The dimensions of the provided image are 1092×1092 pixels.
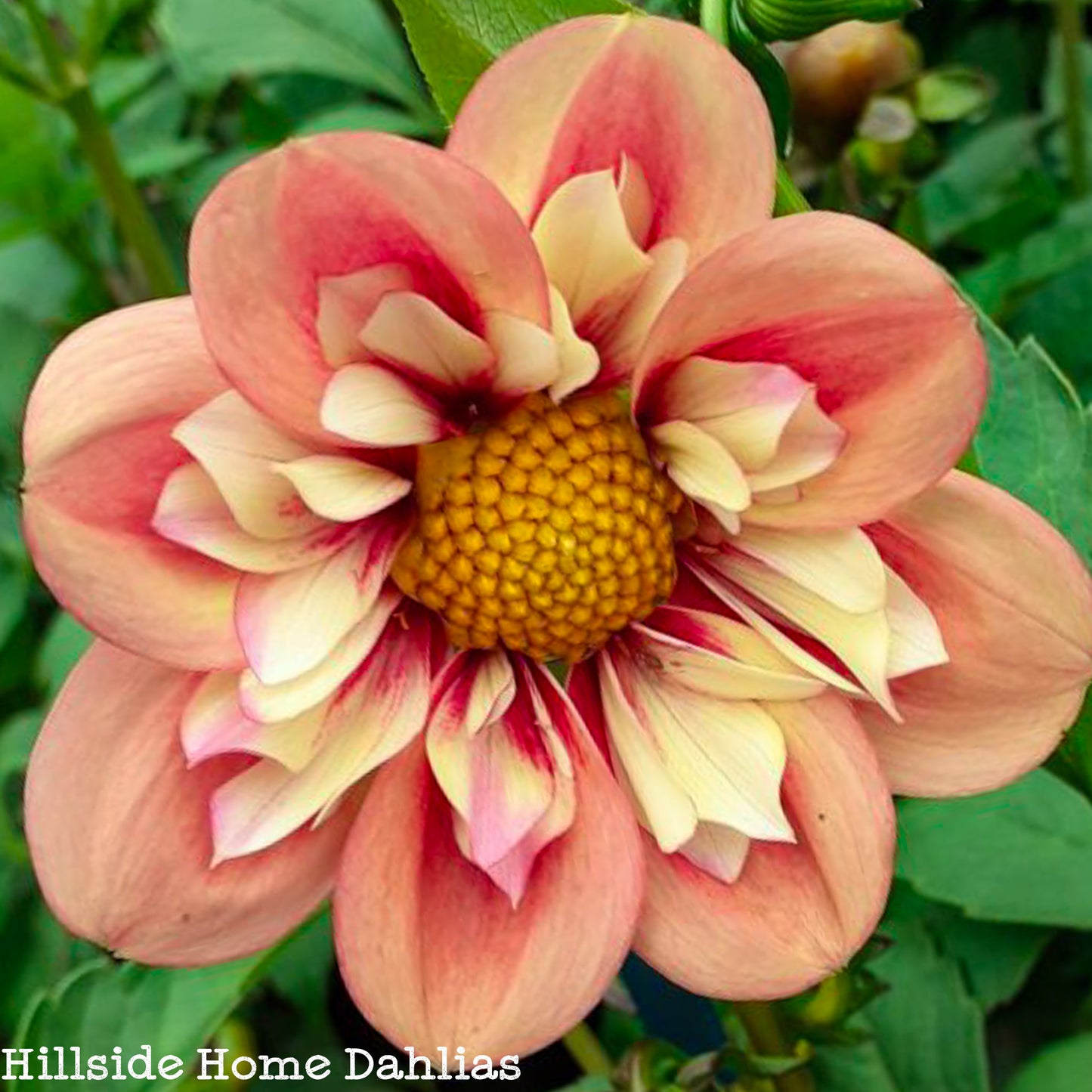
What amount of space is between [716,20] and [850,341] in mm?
156

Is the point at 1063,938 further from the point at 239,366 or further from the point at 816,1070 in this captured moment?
the point at 239,366

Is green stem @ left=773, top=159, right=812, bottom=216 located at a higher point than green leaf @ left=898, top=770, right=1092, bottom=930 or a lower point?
higher

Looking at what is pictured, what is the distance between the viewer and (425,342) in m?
0.70

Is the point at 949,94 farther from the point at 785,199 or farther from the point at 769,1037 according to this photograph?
the point at 769,1037

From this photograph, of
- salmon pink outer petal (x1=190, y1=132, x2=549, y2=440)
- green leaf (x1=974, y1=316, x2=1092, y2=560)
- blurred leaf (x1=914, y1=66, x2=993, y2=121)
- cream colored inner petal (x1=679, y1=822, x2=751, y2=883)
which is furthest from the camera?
blurred leaf (x1=914, y1=66, x2=993, y2=121)

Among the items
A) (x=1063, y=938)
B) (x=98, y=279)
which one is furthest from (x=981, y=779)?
(x=98, y=279)

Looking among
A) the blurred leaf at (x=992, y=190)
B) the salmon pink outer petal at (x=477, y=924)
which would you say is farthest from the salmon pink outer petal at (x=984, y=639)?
the blurred leaf at (x=992, y=190)

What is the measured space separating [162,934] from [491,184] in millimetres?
311

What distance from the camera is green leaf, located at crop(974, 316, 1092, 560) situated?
2.82ft

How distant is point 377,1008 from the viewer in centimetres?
72

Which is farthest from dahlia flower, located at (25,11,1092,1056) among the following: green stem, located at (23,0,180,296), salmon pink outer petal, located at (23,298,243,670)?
green stem, located at (23,0,180,296)

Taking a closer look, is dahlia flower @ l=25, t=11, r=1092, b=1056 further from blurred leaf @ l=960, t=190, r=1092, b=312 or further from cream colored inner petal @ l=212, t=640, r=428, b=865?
blurred leaf @ l=960, t=190, r=1092, b=312

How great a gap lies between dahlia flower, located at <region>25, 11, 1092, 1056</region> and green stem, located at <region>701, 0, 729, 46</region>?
0.08m

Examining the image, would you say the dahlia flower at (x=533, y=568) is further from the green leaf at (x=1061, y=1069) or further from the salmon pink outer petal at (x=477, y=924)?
the green leaf at (x=1061, y=1069)
